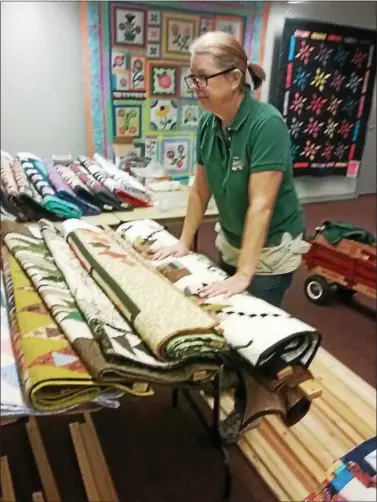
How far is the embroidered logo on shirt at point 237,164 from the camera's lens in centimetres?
63

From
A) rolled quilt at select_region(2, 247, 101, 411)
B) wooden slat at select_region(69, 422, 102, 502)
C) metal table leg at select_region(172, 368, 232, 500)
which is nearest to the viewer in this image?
rolled quilt at select_region(2, 247, 101, 411)

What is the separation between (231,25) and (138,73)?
0.45 ft

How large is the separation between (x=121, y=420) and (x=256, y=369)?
0.34m

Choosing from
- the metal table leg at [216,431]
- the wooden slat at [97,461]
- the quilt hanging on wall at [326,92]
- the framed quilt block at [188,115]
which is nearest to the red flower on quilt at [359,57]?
the quilt hanging on wall at [326,92]

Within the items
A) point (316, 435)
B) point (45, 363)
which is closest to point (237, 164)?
point (45, 363)

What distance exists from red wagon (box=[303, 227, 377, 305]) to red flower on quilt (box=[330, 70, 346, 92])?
196 millimetres

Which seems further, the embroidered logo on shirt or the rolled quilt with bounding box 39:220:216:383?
the embroidered logo on shirt

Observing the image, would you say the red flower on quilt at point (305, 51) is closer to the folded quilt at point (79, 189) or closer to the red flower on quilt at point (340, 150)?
the red flower on quilt at point (340, 150)

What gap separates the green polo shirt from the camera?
0.61 meters

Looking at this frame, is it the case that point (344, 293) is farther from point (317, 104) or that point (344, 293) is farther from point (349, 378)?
point (317, 104)

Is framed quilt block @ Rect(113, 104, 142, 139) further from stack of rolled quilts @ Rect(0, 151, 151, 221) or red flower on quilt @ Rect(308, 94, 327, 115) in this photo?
red flower on quilt @ Rect(308, 94, 327, 115)

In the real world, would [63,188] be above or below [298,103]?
below

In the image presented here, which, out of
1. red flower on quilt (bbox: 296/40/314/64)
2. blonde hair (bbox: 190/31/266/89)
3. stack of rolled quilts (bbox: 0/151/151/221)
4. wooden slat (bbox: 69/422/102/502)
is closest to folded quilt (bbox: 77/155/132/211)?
stack of rolled quilts (bbox: 0/151/151/221)

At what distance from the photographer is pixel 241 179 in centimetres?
63
